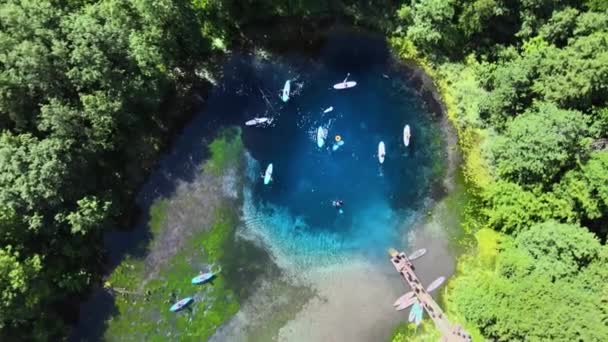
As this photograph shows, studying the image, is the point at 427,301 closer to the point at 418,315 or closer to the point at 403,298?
the point at 418,315

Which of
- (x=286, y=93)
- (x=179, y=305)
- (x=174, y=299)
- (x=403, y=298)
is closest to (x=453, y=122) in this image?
(x=286, y=93)

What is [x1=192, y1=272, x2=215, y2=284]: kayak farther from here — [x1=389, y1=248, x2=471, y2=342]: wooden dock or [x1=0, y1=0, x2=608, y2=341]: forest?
[x1=389, y1=248, x2=471, y2=342]: wooden dock

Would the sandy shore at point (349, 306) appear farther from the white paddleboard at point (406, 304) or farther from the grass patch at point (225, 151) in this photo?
the grass patch at point (225, 151)

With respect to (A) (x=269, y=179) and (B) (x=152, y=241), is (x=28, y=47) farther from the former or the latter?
(A) (x=269, y=179)

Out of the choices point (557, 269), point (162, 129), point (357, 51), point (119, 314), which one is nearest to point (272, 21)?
point (357, 51)

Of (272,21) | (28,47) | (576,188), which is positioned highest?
(28,47)

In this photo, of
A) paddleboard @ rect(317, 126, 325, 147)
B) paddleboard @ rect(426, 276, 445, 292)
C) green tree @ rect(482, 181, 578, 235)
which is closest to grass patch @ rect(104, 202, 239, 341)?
paddleboard @ rect(317, 126, 325, 147)
